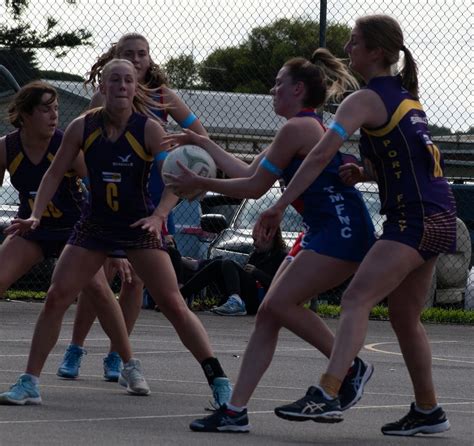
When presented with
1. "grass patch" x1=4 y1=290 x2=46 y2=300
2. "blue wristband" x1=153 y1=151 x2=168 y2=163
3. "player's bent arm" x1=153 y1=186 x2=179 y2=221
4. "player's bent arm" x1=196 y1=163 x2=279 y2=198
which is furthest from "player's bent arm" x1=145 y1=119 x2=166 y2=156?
"grass patch" x1=4 y1=290 x2=46 y2=300

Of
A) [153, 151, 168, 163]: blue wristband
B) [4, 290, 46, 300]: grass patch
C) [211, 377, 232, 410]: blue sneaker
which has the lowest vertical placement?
[4, 290, 46, 300]: grass patch

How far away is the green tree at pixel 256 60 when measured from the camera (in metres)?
17.7

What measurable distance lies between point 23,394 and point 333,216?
1.94 meters

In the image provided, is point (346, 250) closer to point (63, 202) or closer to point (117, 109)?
point (117, 109)

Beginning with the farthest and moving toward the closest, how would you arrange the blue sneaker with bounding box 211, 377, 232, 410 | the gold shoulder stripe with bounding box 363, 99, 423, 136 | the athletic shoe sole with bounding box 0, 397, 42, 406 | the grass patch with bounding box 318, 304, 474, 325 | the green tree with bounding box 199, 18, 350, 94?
the green tree with bounding box 199, 18, 350, 94 < the grass patch with bounding box 318, 304, 474, 325 < the athletic shoe sole with bounding box 0, 397, 42, 406 < the blue sneaker with bounding box 211, 377, 232, 410 < the gold shoulder stripe with bounding box 363, 99, 423, 136

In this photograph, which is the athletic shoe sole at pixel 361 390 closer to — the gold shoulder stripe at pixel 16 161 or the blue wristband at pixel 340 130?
the blue wristband at pixel 340 130

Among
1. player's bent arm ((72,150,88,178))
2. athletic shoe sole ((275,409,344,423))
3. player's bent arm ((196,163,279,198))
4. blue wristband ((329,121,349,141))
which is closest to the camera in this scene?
athletic shoe sole ((275,409,344,423))

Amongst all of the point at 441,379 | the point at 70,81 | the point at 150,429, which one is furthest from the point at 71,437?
the point at 70,81

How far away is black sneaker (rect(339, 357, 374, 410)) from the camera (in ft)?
22.4

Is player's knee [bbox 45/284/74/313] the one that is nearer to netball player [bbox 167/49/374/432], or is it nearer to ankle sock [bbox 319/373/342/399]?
netball player [bbox 167/49/374/432]

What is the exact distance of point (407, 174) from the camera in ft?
22.0

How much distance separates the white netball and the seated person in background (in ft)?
26.6

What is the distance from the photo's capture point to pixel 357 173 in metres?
6.99

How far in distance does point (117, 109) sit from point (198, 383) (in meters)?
2.02
